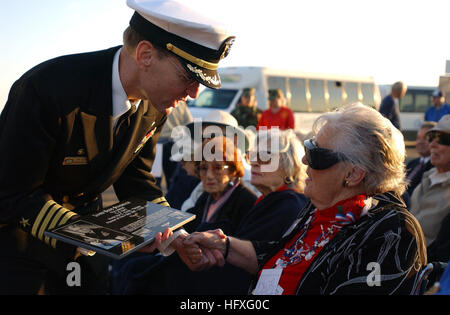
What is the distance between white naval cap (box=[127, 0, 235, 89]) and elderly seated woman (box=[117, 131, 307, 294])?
0.98 metres

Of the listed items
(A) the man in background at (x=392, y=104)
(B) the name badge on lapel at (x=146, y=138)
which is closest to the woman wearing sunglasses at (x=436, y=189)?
(B) the name badge on lapel at (x=146, y=138)

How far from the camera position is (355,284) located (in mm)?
2068

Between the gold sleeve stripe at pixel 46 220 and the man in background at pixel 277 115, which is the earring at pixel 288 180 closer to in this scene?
the gold sleeve stripe at pixel 46 220

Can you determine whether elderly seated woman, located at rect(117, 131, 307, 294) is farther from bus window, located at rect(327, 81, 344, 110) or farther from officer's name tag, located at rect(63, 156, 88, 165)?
bus window, located at rect(327, 81, 344, 110)

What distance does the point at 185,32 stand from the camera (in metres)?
2.29

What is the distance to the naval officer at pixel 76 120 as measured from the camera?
6.93 ft

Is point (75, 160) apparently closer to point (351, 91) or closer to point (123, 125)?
point (123, 125)

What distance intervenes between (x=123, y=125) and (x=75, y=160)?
34 cm

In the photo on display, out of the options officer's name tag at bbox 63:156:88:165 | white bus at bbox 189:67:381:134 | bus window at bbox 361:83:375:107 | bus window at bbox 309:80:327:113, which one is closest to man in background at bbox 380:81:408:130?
white bus at bbox 189:67:381:134

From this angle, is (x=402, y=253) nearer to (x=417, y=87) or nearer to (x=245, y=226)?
(x=245, y=226)

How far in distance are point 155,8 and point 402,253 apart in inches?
61.4

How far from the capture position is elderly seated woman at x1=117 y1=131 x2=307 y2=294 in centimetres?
310

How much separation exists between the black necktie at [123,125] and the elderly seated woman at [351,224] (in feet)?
3.07

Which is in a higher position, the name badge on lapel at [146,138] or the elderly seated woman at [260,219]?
the name badge on lapel at [146,138]
